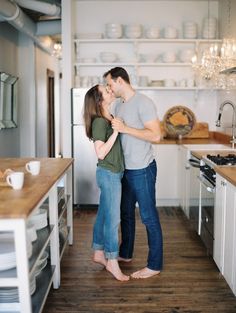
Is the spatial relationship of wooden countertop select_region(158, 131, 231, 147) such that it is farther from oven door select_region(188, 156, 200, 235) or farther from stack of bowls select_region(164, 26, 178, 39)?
stack of bowls select_region(164, 26, 178, 39)

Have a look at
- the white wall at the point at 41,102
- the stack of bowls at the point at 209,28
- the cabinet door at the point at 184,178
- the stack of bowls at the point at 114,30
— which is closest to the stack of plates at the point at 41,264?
the cabinet door at the point at 184,178

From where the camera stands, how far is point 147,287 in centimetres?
294

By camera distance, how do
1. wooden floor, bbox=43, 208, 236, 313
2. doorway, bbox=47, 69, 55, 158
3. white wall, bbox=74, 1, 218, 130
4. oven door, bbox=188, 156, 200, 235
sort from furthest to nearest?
doorway, bbox=47, 69, 55, 158, white wall, bbox=74, 1, 218, 130, oven door, bbox=188, 156, 200, 235, wooden floor, bbox=43, 208, 236, 313

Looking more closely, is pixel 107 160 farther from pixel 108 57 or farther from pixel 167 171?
pixel 108 57

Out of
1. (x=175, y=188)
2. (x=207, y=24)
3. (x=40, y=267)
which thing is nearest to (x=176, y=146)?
(x=175, y=188)

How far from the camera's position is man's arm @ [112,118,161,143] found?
279cm

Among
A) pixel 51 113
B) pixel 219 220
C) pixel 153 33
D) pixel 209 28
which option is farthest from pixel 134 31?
pixel 51 113

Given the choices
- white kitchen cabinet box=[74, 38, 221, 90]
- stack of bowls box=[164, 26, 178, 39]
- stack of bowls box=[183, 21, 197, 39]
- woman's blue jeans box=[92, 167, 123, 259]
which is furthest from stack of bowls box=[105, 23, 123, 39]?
woman's blue jeans box=[92, 167, 123, 259]

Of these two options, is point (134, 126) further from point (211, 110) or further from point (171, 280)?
point (211, 110)

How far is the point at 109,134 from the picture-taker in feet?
9.66

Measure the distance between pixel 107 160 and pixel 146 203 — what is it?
424 mm

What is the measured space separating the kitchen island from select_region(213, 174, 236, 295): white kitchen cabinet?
1.09m

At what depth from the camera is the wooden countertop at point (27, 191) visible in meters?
1.81

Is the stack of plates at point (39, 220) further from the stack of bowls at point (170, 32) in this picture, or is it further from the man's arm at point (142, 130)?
the stack of bowls at point (170, 32)
